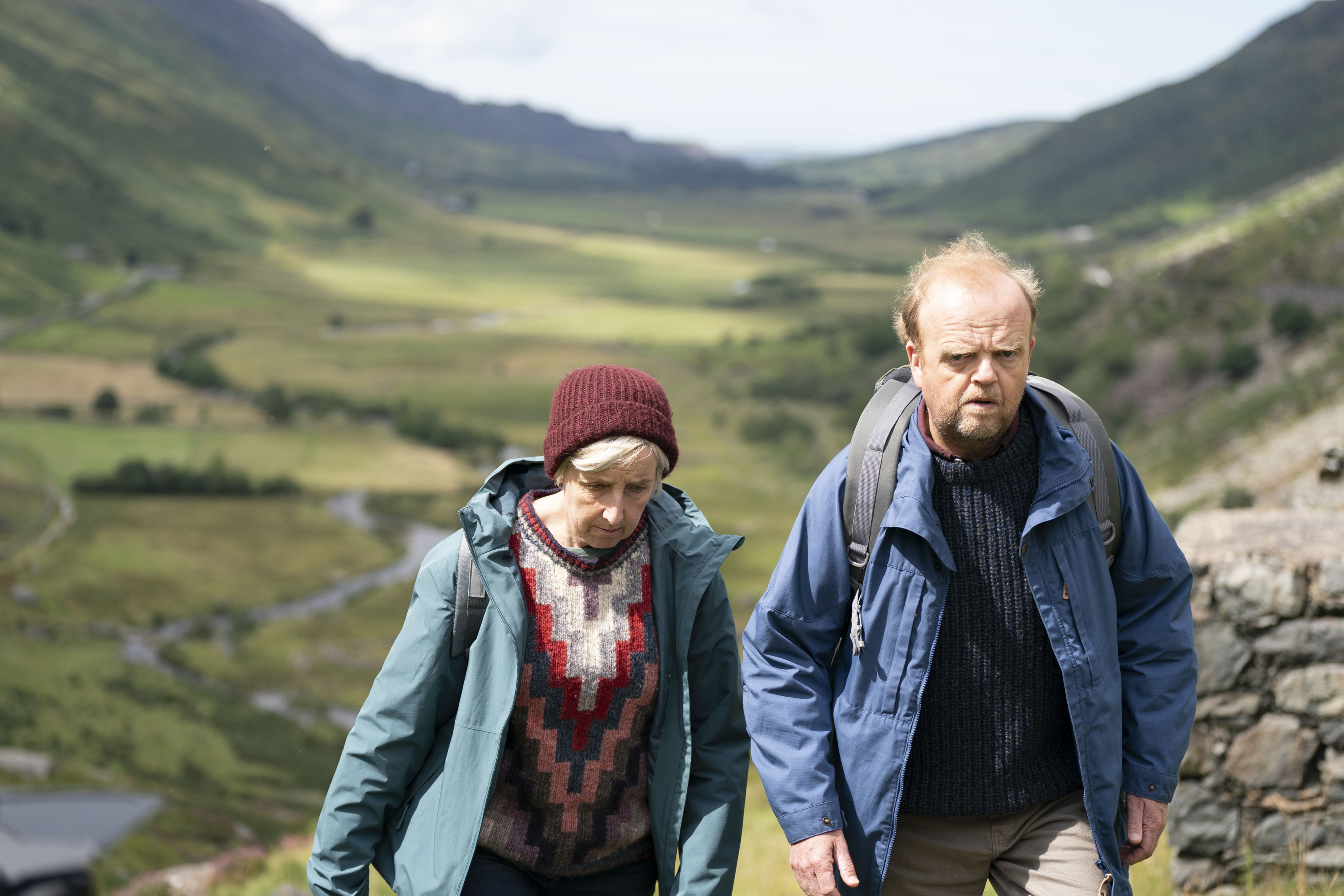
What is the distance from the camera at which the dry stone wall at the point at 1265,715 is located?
507 centimetres

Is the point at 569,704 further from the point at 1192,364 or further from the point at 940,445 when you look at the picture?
the point at 1192,364

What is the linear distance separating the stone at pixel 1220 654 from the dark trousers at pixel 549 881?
3117mm

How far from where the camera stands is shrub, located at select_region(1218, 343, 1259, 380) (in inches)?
1411

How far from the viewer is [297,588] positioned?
235 ft

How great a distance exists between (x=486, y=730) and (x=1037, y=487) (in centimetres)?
165

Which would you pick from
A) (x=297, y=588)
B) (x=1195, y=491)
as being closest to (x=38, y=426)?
(x=297, y=588)

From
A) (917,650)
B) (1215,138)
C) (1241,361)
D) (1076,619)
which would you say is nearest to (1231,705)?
(1076,619)

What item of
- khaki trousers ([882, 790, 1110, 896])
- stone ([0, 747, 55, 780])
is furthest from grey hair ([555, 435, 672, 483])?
stone ([0, 747, 55, 780])

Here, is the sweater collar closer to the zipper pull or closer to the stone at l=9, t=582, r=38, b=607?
the zipper pull

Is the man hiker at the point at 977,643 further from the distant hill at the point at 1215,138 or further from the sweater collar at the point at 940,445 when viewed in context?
the distant hill at the point at 1215,138

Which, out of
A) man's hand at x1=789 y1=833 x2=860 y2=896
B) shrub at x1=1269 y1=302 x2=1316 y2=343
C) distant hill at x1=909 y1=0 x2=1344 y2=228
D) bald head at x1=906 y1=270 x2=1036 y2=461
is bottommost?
man's hand at x1=789 y1=833 x2=860 y2=896

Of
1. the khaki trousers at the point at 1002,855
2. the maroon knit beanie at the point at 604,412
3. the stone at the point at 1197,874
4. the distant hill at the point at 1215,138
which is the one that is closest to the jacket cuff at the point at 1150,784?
the khaki trousers at the point at 1002,855

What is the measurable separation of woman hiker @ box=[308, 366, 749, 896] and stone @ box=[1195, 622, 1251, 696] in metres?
2.95

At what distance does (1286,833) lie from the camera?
5184mm
